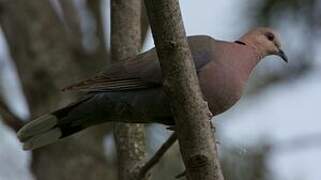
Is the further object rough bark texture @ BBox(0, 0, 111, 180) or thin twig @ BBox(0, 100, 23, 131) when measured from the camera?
rough bark texture @ BBox(0, 0, 111, 180)

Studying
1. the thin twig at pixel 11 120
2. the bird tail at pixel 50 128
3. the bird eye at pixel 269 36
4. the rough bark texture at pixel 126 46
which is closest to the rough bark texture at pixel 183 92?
the bird tail at pixel 50 128

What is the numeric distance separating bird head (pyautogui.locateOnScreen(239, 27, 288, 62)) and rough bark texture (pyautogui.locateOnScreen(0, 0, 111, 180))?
1064 mm

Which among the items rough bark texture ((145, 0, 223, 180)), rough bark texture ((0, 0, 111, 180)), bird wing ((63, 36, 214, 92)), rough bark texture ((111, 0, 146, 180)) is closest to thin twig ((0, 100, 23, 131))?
rough bark texture ((0, 0, 111, 180))

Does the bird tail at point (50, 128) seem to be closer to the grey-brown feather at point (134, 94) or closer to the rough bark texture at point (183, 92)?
the grey-brown feather at point (134, 94)

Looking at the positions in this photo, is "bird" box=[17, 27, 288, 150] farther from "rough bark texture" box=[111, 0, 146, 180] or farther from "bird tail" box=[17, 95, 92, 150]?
"rough bark texture" box=[111, 0, 146, 180]

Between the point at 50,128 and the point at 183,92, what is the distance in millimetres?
940

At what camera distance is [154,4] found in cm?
209

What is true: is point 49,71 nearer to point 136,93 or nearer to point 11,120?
point 11,120

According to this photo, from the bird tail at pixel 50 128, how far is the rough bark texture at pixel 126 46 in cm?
24

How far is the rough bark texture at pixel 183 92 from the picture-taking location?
212cm

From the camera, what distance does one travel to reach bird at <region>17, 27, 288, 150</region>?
289 cm

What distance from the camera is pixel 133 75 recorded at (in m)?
A: 2.97

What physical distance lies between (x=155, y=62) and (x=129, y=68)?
3.7 inches

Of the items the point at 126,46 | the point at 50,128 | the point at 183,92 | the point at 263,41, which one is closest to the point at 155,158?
the point at 50,128
